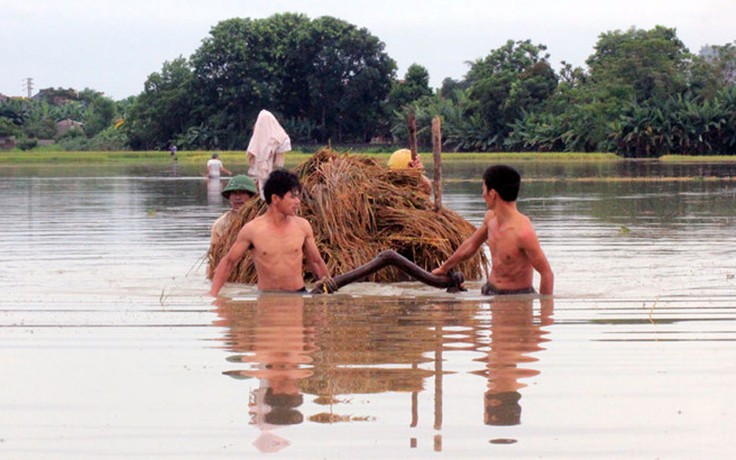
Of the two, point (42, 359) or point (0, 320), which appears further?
point (0, 320)

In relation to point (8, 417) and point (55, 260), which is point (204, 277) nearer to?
point (55, 260)

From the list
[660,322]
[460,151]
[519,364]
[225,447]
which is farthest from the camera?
[460,151]

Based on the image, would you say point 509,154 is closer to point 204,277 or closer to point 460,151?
point 460,151

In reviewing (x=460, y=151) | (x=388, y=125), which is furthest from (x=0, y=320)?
(x=388, y=125)

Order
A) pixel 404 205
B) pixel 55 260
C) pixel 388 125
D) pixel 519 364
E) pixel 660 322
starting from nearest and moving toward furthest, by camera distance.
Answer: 1. pixel 519 364
2. pixel 660 322
3. pixel 404 205
4. pixel 55 260
5. pixel 388 125

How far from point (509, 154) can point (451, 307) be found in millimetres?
56730

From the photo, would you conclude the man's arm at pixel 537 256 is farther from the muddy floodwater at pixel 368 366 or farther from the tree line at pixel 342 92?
the tree line at pixel 342 92

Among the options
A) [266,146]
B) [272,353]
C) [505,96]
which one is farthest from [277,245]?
[505,96]

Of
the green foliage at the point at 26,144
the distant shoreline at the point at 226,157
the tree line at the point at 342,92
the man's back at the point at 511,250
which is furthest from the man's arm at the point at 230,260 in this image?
the green foliage at the point at 26,144

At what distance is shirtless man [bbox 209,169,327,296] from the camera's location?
920 cm

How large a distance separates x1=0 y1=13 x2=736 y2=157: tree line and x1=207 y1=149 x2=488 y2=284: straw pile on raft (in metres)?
56.6

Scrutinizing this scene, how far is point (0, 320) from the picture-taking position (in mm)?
8523

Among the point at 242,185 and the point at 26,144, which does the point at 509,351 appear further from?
the point at 26,144

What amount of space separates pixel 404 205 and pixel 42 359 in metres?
5.44
